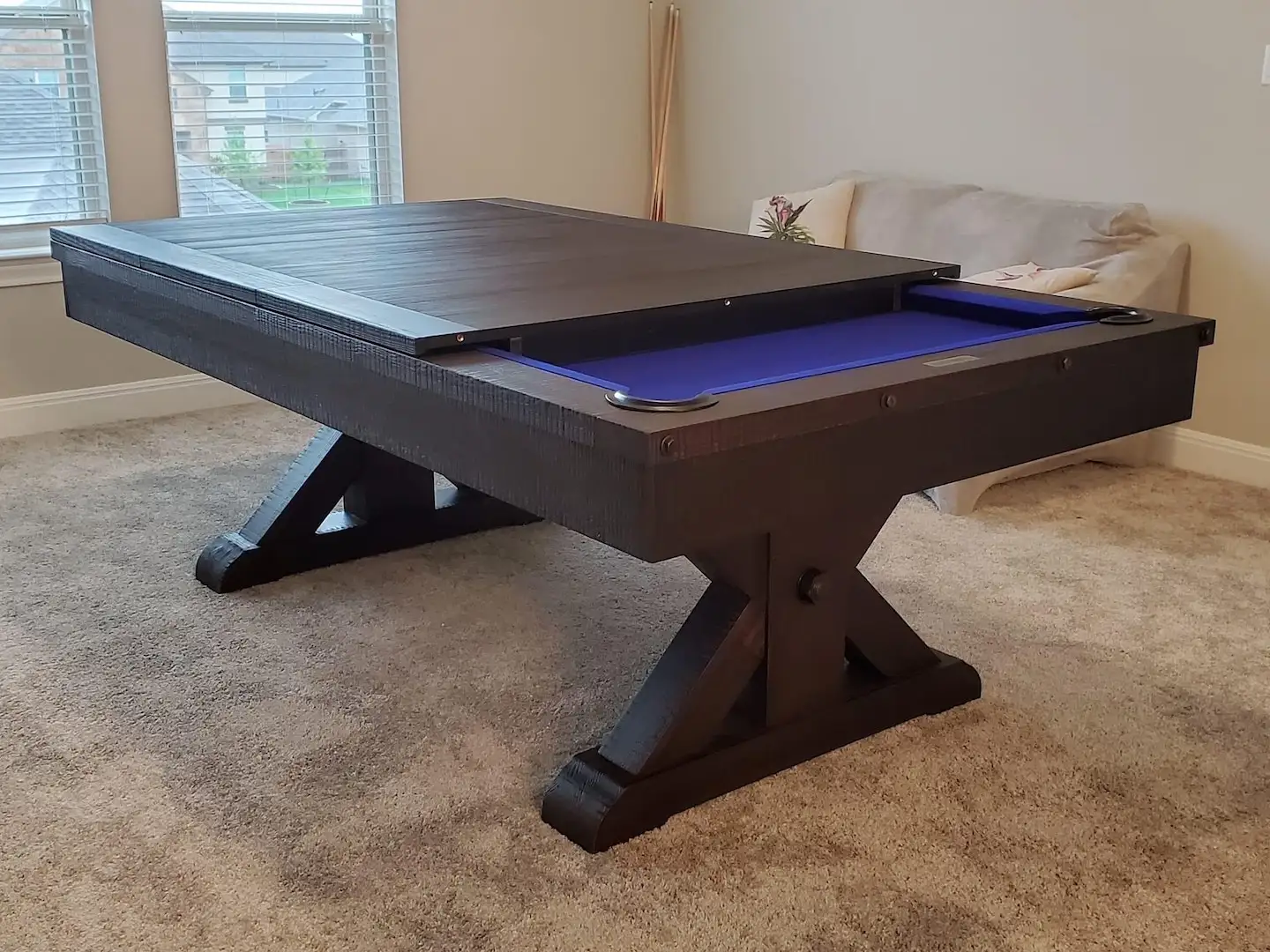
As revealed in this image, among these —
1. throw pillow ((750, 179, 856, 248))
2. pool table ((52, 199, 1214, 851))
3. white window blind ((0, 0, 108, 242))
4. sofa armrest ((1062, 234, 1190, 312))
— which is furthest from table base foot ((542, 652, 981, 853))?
white window blind ((0, 0, 108, 242))

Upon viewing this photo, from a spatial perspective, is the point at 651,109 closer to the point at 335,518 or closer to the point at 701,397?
the point at 335,518

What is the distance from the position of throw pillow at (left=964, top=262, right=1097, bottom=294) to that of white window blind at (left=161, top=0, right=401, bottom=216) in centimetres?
212

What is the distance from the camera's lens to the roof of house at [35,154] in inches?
146

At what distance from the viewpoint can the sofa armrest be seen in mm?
3311

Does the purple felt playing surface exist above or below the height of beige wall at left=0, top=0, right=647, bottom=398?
below

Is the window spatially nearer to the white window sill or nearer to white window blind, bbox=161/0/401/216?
white window blind, bbox=161/0/401/216

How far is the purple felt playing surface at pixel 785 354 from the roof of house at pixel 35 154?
264 cm

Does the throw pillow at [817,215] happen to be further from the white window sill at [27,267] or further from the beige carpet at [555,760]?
the white window sill at [27,267]

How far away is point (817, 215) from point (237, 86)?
1893 millimetres

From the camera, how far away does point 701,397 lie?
1426 millimetres

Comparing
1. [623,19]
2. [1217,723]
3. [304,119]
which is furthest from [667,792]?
[623,19]

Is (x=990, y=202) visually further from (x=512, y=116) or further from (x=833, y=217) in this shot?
(x=512, y=116)

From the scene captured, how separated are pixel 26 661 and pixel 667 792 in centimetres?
126

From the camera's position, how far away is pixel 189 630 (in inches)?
96.6
